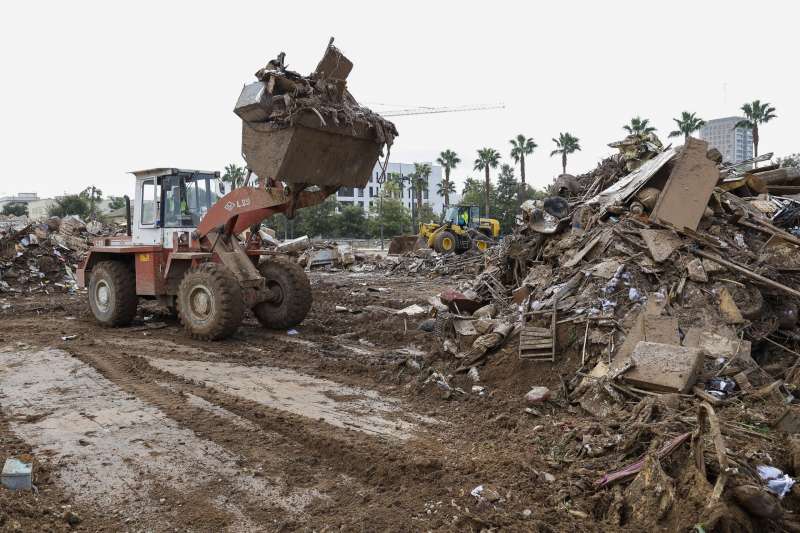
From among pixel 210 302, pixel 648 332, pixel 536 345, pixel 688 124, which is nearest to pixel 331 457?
pixel 536 345

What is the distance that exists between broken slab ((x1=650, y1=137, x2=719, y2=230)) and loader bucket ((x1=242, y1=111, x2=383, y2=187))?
4081 millimetres

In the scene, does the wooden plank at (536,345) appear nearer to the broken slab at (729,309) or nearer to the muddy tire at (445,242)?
the broken slab at (729,309)

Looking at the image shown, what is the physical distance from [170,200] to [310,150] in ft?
10.9

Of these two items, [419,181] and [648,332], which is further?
[419,181]

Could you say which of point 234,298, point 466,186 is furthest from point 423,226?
point 466,186

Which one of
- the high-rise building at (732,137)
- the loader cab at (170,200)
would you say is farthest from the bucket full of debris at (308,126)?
the high-rise building at (732,137)

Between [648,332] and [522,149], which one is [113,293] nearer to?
[648,332]

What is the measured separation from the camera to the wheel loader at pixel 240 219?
813cm

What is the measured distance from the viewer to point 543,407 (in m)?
5.59

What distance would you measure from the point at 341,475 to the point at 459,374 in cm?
269

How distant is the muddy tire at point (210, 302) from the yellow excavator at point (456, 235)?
53.8 ft

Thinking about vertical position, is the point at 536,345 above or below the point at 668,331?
below

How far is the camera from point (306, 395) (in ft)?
21.0

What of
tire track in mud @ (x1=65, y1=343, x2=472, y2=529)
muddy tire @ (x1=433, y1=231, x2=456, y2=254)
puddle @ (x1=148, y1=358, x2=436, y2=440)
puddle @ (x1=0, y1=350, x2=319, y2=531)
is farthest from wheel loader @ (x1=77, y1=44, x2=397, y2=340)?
muddy tire @ (x1=433, y1=231, x2=456, y2=254)
